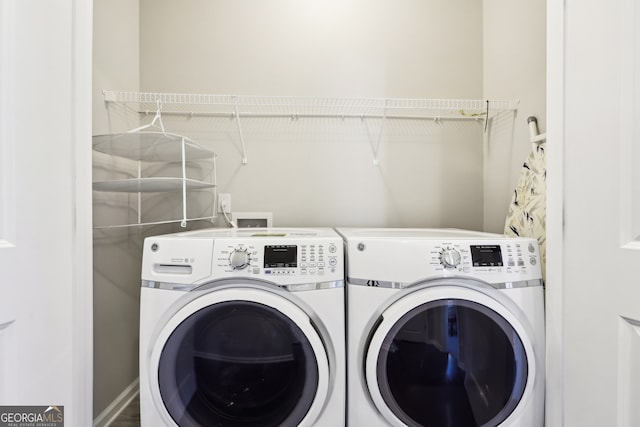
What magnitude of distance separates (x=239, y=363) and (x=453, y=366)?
2.31ft

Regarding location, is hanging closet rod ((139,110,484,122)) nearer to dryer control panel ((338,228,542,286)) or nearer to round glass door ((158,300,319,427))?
dryer control panel ((338,228,542,286))

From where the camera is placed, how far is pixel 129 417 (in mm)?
1279

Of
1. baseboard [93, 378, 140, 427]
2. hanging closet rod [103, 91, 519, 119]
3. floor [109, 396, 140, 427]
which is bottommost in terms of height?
floor [109, 396, 140, 427]

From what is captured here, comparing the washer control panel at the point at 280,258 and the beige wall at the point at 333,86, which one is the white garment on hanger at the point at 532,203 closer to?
the beige wall at the point at 333,86

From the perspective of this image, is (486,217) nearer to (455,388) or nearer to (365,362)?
(455,388)

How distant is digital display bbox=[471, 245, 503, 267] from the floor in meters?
1.63

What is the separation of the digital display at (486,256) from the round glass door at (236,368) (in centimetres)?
61

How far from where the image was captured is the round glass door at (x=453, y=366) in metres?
0.85

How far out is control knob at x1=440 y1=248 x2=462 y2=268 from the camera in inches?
33.5

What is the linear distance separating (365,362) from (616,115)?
0.98 m

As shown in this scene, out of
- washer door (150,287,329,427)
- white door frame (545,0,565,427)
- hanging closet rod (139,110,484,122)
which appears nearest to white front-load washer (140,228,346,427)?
washer door (150,287,329,427)

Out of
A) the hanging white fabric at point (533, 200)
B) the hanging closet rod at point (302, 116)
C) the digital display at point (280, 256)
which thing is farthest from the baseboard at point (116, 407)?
the hanging white fabric at point (533, 200)

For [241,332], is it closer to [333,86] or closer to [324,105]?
[324,105]

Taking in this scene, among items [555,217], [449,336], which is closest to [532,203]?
[555,217]
